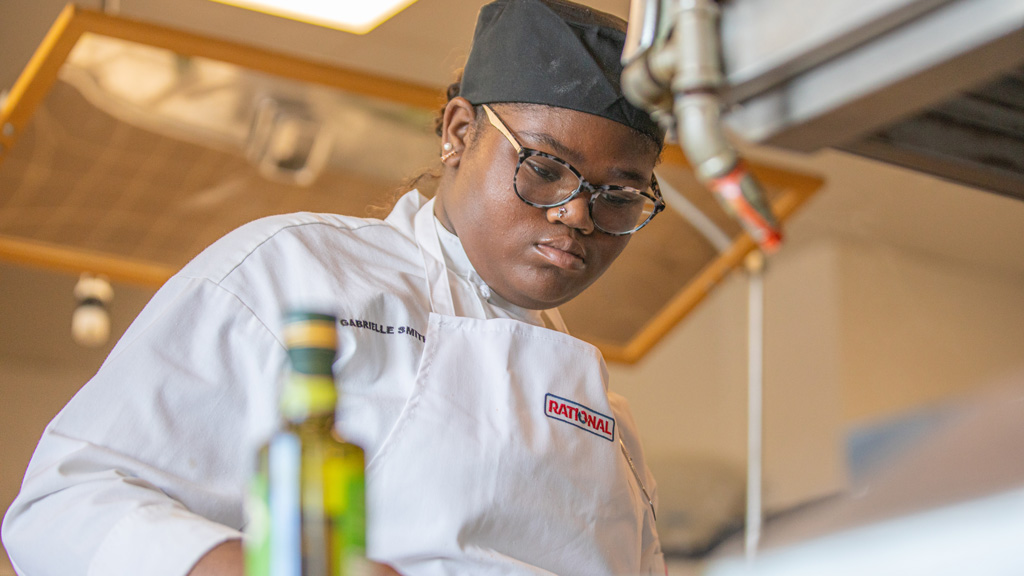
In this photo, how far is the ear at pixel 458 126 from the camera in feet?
4.09

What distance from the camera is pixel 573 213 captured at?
1122mm

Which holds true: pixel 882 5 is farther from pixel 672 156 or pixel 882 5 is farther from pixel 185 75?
pixel 185 75

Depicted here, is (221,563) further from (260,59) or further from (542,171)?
(260,59)

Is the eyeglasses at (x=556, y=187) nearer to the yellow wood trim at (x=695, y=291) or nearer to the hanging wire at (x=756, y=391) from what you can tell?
the yellow wood trim at (x=695, y=291)

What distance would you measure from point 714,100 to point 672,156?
1536 millimetres

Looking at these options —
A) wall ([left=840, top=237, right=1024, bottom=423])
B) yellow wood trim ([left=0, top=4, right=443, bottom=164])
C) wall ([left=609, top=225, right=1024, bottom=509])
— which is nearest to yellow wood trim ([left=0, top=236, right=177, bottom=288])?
yellow wood trim ([left=0, top=4, right=443, bottom=164])

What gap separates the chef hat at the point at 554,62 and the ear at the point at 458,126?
2 centimetres

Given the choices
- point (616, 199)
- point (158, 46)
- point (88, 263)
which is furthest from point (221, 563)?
point (88, 263)

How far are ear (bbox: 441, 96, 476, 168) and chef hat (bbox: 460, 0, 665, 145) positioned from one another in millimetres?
16

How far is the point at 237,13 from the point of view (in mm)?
2836

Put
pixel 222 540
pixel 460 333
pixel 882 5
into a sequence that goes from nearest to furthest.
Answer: pixel 882 5 < pixel 222 540 < pixel 460 333

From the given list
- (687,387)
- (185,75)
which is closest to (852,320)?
(687,387)

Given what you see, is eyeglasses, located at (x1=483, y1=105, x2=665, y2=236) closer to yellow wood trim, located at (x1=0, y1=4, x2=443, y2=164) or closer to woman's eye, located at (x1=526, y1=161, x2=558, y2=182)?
woman's eye, located at (x1=526, y1=161, x2=558, y2=182)

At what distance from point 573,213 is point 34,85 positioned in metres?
1.25
